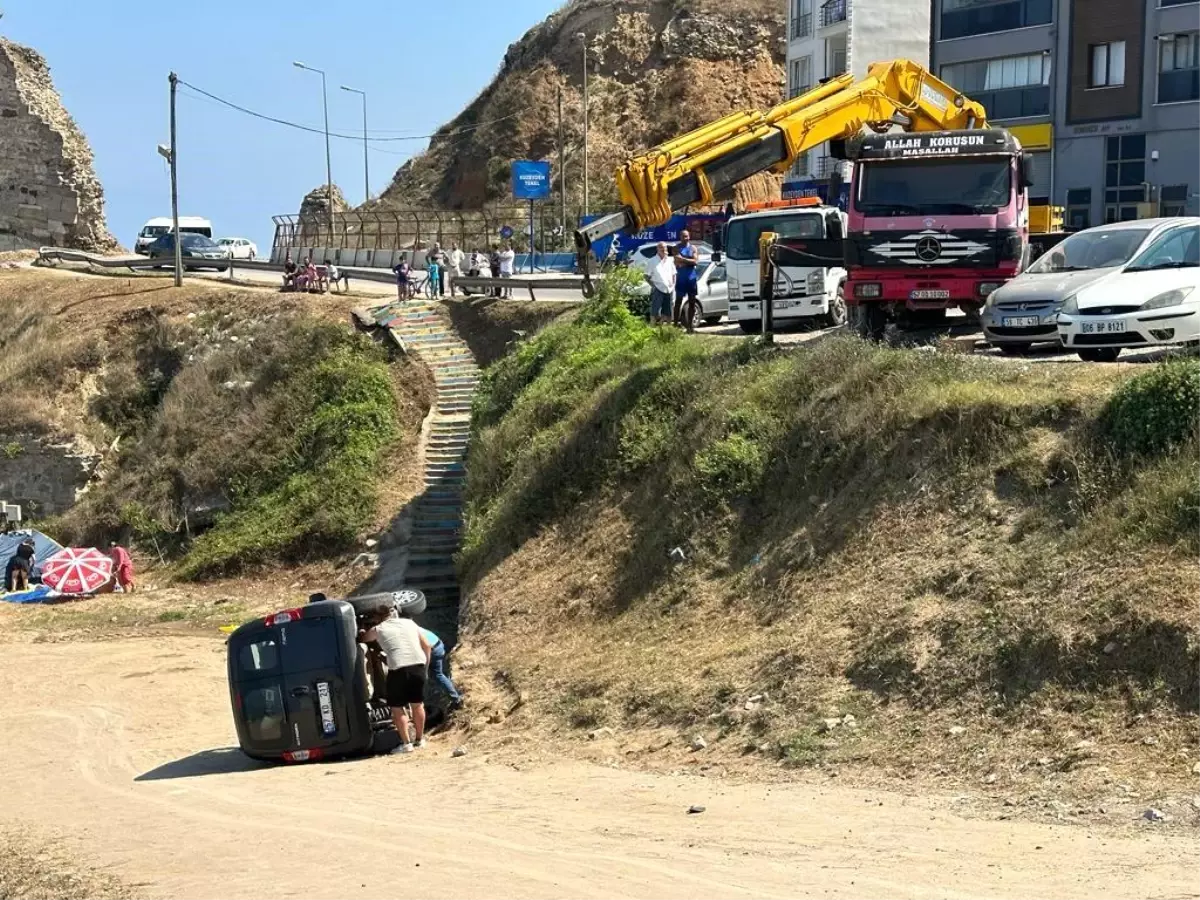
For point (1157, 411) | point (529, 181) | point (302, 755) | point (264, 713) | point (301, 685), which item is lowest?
point (302, 755)

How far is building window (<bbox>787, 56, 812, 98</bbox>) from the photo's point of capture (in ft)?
201

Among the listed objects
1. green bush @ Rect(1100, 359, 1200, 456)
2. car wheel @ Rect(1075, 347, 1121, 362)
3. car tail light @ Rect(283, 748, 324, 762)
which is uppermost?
car wheel @ Rect(1075, 347, 1121, 362)

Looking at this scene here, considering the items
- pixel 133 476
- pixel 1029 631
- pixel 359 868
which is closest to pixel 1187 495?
pixel 1029 631

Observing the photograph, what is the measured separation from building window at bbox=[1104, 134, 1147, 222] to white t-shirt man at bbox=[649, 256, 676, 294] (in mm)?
22012

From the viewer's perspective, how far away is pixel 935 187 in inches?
765

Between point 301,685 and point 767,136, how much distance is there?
40.7ft

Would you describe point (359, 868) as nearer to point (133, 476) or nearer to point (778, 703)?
point (778, 703)

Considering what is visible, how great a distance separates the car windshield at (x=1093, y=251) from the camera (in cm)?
1784

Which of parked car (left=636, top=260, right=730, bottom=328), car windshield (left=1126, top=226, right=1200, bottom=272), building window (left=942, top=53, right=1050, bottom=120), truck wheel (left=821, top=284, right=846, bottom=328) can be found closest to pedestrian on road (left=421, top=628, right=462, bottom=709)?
car windshield (left=1126, top=226, right=1200, bottom=272)

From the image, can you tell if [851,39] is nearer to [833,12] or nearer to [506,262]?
[833,12]

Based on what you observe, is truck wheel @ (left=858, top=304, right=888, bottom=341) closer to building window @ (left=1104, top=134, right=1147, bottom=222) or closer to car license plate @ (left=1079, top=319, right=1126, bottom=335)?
car license plate @ (left=1079, top=319, right=1126, bottom=335)

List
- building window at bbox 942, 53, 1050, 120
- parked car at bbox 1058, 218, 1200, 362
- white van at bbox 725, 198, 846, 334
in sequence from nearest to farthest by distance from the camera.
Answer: parked car at bbox 1058, 218, 1200, 362 → white van at bbox 725, 198, 846, 334 → building window at bbox 942, 53, 1050, 120

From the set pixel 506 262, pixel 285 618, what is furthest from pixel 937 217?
pixel 506 262

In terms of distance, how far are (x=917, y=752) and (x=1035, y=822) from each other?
1.73m
